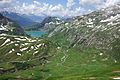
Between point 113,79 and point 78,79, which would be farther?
point 78,79

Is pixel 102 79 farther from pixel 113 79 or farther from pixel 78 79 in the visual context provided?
pixel 78 79

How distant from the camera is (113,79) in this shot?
6639 inches

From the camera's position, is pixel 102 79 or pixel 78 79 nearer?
pixel 102 79

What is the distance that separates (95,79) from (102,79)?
4.39 m

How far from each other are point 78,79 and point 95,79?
1558 cm

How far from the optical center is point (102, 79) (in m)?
169

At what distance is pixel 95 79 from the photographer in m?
Answer: 172

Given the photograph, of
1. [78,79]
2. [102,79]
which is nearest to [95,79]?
[102,79]

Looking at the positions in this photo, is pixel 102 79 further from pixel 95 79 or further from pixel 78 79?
pixel 78 79

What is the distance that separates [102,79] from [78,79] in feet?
64.8

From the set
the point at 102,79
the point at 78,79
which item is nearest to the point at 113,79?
the point at 102,79

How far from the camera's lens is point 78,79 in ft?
605

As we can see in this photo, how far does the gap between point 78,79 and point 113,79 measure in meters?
24.4

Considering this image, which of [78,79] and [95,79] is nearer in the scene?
[95,79]
